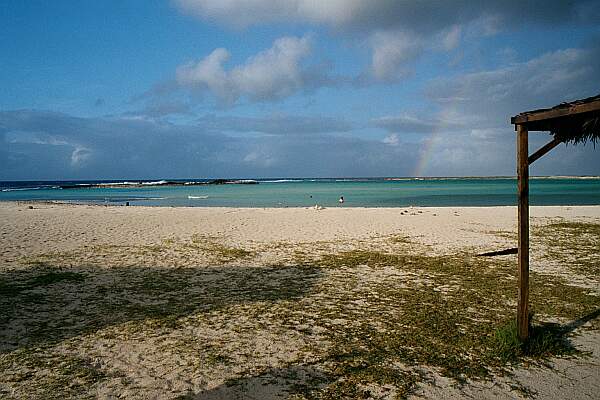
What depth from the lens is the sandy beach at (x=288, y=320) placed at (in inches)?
169

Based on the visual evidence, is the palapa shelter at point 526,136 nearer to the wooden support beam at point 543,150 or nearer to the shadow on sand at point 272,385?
the wooden support beam at point 543,150

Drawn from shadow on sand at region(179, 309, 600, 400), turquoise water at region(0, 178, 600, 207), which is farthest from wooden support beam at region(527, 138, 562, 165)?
turquoise water at region(0, 178, 600, 207)

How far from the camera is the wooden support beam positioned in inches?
196

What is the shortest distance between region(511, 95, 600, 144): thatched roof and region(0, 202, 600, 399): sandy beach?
2711 mm

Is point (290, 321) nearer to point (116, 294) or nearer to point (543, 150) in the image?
point (116, 294)

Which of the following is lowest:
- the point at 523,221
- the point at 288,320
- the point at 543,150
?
the point at 288,320

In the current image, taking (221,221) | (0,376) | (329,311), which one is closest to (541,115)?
(329,311)

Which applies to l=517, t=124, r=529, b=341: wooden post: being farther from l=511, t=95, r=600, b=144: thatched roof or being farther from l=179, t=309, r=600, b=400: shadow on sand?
l=179, t=309, r=600, b=400: shadow on sand

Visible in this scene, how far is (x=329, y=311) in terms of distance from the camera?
6.70 meters

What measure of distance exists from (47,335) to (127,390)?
2323 mm

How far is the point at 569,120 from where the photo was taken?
5062 millimetres

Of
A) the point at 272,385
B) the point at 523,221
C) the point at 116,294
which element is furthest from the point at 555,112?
the point at 116,294

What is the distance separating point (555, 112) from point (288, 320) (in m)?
4.55

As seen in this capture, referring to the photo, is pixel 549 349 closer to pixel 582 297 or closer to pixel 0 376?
pixel 582 297
